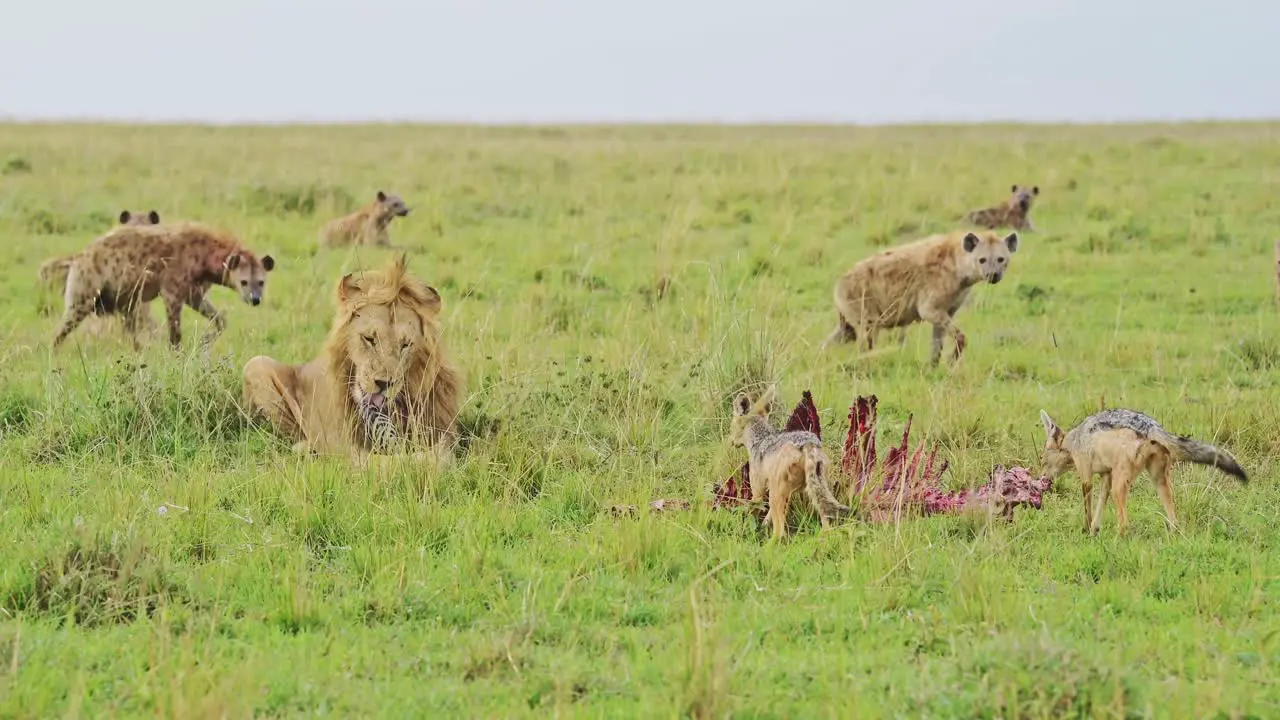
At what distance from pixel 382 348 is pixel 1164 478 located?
349cm

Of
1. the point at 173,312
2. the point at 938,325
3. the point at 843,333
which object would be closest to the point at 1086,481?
the point at 938,325

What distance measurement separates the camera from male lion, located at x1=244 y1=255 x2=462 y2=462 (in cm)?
688

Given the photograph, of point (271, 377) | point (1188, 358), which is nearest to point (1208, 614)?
point (271, 377)

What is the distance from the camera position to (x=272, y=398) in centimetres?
764

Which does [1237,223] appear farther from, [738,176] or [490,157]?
[490,157]

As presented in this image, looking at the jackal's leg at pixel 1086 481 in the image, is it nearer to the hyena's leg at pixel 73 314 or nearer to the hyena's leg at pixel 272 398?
the hyena's leg at pixel 272 398

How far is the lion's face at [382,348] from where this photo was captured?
22.4 feet

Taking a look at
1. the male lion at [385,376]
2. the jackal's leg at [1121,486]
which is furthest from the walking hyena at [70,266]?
the jackal's leg at [1121,486]

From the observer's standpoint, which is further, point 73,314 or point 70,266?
point 70,266

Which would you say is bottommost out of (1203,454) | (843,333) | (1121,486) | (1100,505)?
(843,333)

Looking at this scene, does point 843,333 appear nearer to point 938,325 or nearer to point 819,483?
point 938,325

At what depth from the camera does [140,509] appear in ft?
19.6

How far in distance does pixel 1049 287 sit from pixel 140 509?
930 centimetres

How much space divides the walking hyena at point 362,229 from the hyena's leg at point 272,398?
8138 millimetres
